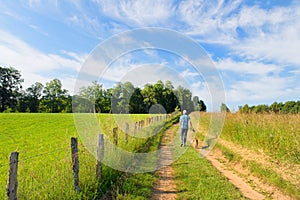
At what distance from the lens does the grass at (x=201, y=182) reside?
5.32 m

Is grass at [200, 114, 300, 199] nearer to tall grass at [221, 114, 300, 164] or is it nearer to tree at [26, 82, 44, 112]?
tall grass at [221, 114, 300, 164]

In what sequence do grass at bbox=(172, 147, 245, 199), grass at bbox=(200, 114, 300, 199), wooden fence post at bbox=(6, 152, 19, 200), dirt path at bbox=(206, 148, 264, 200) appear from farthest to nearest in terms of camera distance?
grass at bbox=(200, 114, 300, 199) < dirt path at bbox=(206, 148, 264, 200) < grass at bbox=(172, 147, 245, 199) < wooden fence post at bbox=(6, 152, 19, 200)

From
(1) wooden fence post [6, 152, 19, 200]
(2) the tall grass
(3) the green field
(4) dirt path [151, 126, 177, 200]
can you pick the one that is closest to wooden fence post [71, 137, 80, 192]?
(3) the green field

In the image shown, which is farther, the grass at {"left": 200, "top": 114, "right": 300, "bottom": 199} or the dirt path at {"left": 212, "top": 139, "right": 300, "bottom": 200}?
the grass at {"left": 200, "top": 114, "right": 300, "bottom": 199}

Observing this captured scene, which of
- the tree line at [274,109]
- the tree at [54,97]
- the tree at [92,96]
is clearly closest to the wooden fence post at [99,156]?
the tree at [92,96]

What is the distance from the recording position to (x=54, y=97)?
311 feet

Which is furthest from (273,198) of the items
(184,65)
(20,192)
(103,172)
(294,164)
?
(184,65)

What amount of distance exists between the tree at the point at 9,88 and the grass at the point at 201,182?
86.2m

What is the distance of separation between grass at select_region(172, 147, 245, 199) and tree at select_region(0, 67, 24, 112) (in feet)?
283

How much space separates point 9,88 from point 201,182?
98643mm

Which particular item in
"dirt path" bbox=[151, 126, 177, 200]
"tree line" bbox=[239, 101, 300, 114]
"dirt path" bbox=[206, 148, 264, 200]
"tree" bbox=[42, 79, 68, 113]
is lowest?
"dirt path" bbox=[206, 148, 264, 200]

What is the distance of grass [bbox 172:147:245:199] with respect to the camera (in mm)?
5322

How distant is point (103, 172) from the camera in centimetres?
580

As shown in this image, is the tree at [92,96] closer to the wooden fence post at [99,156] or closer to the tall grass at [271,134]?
the wooden fence post at [99,156]
